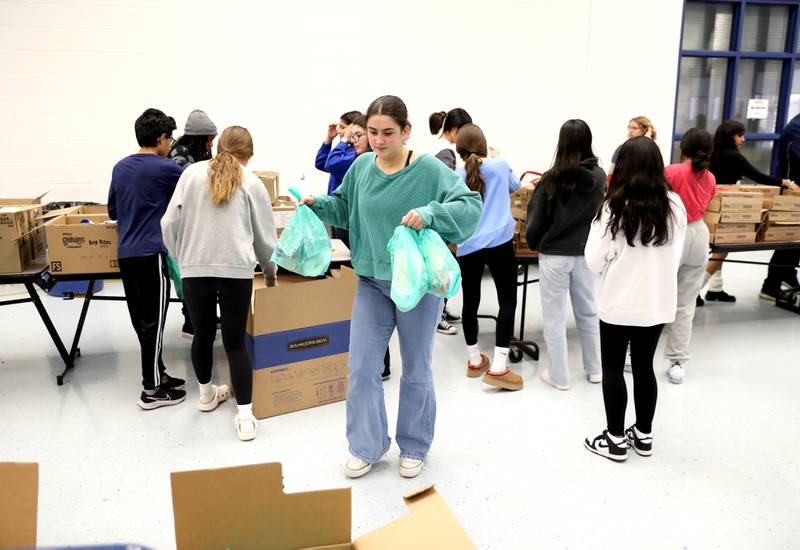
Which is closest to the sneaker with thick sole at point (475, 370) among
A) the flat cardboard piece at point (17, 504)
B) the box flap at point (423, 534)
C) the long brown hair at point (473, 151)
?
the long brown hair at point (473, 151)

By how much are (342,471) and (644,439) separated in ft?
4.23

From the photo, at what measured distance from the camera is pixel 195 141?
134 inches

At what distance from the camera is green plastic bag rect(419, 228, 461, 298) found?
2033mm

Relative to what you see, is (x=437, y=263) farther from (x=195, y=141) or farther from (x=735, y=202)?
(x=735, y=202)

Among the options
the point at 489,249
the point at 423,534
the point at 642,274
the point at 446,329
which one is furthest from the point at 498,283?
the point at 423,534

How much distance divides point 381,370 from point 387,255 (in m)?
0.49

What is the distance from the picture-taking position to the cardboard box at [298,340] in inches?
114

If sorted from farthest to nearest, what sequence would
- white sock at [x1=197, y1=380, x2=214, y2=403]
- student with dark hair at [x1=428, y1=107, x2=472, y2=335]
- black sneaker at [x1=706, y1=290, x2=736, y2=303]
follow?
black sneaker at [x1=706, y1=290, x2=736, y2=303] → student with dark hair at [x1=428, y1=107, x2=472, y2=335] → white sock at [x1=197, y1=380, x2=214, y2=403]

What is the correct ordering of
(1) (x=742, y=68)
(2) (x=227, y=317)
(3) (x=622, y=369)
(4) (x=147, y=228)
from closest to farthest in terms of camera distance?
1. (3) (x=622, y=369)
2. (2) (x=227, y=317)
3. (4) (x=147, y=228)
4. (1) (x=742, y=68)

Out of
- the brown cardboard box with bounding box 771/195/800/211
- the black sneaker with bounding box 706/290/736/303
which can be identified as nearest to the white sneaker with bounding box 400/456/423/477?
the brown cardboard box with bounding box 771/195/800/211

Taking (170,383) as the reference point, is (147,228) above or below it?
above

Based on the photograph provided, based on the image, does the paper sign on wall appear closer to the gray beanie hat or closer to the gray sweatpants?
the gray sweatpants

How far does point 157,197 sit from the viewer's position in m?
2.96

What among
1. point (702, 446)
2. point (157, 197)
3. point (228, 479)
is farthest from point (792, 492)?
point (157, 197)
